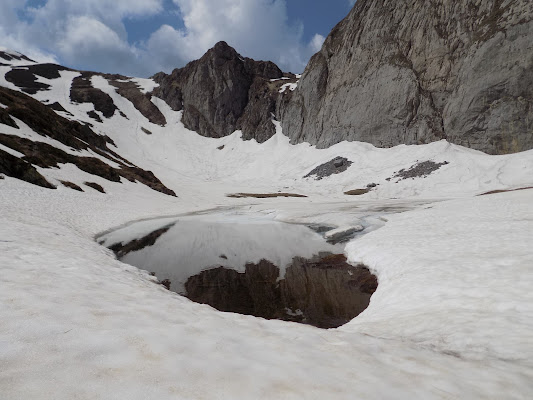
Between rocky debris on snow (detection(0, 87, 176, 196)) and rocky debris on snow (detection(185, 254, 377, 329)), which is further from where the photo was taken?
rocky debris on snow (detection(0, 87, 176, 196))

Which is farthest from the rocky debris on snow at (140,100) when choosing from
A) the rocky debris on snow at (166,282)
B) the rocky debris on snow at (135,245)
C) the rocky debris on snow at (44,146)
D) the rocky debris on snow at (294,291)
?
the rocky debris on snow at (294,291)

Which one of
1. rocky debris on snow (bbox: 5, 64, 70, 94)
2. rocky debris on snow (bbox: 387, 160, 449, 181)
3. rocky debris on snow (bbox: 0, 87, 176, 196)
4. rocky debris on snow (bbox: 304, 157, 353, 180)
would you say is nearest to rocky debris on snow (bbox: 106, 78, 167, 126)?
rocky debris on snow (bbox: 5, 64, 70, 94)

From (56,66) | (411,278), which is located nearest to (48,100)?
(56,66)

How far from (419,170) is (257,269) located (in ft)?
159

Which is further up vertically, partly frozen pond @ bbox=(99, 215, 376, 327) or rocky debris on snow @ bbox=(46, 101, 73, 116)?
rocky debris on snow @ bbox=(46, 101, 73, 116)

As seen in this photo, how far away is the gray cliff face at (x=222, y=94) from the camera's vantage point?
116m

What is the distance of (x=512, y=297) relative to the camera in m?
5.88

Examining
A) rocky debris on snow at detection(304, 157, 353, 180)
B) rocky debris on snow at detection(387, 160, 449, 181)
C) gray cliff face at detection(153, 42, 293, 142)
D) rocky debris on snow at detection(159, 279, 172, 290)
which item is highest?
gray cliff face at detection(153, 42, 293, 142)

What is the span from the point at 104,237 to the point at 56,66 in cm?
17214

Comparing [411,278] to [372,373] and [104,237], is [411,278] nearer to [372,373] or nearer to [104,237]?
[372,373]

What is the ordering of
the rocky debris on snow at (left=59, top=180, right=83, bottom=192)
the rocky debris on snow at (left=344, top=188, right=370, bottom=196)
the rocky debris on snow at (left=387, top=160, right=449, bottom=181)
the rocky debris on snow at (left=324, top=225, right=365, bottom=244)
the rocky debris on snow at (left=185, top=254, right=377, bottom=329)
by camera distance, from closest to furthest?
the rocky debris on snow at (left=185, top=254, right=377, bottom=329) → the rocky debris on snow at (left=324, top=225, right=365, bottom=244) → the rocky debris on snow at (left=59, top=180, right=83, bottom=192) → the rocky debris on snow at (left=387, top=160, right=449, bottom=181) → the rocky debris on snow at (left=344, top=188, right=370, bottom=196)

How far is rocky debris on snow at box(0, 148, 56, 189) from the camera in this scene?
26.5 meters

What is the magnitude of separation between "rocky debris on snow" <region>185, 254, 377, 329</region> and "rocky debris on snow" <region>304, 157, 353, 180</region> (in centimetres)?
5404

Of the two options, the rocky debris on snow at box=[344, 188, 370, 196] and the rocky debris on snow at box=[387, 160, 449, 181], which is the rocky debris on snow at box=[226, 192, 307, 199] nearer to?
the rocky debris on snow at box=[344, 188, 370, 196]
